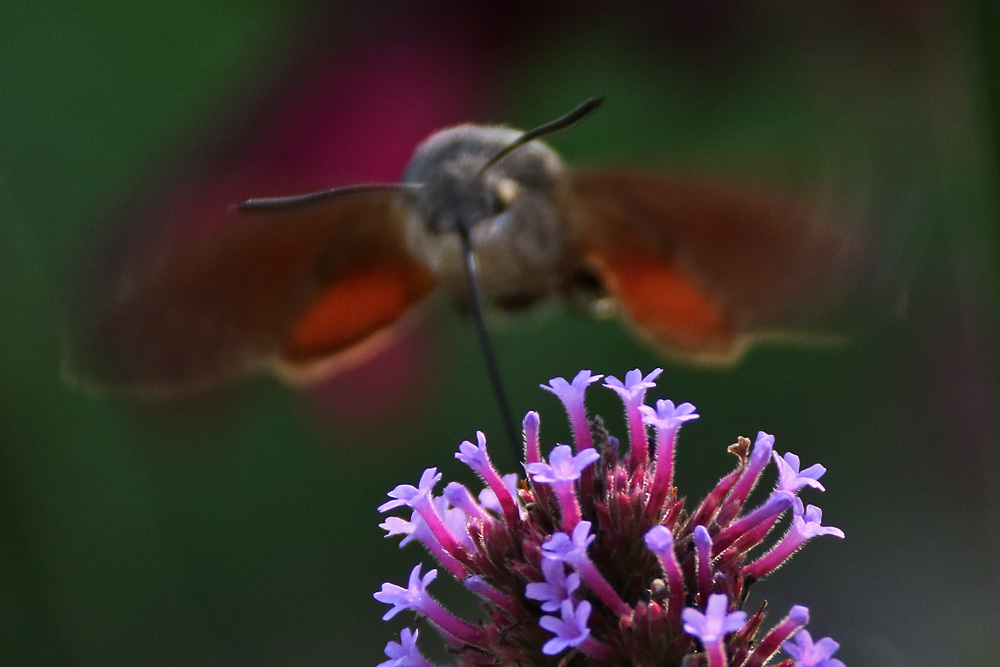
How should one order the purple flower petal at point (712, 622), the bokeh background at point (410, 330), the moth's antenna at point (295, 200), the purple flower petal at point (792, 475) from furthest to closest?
the bokeh background at point (410, 330)
the moth's antenna at point (295, 200)
the purple flower petal at point (792, 475)
the purple flower petal at point (712, 622)

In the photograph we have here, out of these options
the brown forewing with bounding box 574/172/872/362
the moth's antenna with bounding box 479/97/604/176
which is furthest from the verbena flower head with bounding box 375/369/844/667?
the brown forewing with bounding box 574/172/872/362

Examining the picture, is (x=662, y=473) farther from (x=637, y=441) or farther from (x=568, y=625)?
(x=568, y=625)

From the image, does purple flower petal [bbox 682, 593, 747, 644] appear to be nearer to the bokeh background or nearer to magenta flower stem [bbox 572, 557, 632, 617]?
magenta flower stem [bbox 572, 557, 632, 617]

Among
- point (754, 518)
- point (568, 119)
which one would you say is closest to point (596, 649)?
point (754, 518)

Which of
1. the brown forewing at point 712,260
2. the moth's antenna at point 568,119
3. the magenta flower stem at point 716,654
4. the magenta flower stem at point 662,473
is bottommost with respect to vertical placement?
the magenta flower stem at point 716,654

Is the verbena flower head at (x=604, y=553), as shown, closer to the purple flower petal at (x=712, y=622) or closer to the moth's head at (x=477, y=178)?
the purple flower petal at (x=712, y=622)

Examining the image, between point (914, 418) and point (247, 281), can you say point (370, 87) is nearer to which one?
point (247, 281)

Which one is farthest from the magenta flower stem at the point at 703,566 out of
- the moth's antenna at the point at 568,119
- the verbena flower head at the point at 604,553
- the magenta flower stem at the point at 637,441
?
the moth's antenna at the point at 568,119
